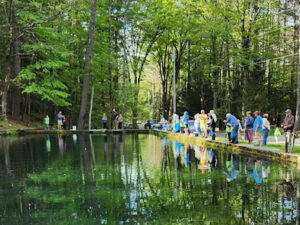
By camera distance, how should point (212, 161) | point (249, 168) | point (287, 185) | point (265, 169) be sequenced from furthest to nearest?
point (212, 161)
point (249, 168)
point (265, 169)
point (287, 185)

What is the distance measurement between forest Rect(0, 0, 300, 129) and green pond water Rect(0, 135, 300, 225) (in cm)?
2099

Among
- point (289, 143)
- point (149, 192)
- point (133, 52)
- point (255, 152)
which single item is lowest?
point (149, 192)

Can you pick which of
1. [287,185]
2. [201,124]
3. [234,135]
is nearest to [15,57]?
[201,124]

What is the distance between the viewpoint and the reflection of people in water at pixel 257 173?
373 inches

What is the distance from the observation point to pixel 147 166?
12562mm

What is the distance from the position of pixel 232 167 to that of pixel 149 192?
4426 mm

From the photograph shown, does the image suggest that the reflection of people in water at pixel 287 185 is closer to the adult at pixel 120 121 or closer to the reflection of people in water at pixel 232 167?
the reflection of people in water at pixel 232 167

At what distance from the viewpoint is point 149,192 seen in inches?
336

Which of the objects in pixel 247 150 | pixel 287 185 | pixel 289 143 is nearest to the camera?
pixel 287 185

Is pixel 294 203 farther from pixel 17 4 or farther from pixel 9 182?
pixel 17 4

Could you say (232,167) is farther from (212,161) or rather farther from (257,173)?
(212,161)

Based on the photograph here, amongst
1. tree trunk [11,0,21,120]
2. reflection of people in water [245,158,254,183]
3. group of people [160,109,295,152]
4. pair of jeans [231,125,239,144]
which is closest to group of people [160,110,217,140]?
group of people [160,109,295,152]

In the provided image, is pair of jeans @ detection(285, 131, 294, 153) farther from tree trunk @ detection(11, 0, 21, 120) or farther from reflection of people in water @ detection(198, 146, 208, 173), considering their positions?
tree trunk @ detection(11, 0, 21, 120)

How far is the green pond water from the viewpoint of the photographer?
21.6 ft
